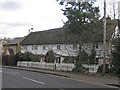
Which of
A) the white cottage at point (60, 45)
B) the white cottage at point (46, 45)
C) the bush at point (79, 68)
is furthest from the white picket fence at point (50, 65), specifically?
the white cottage at point (46, 45)

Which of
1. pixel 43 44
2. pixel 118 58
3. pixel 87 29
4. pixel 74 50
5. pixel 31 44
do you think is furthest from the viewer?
pixel 31 44

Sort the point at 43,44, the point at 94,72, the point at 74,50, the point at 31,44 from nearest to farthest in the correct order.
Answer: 1. the point at 94,72
2. the point at 74,50
3. the point at 43,44
4. the point at 31,44

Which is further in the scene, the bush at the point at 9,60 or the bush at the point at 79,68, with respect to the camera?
the bush at the point at 9,60

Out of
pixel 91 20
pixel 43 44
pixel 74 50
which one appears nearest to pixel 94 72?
pixel 74 50

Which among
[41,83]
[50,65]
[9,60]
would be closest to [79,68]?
[50,65]

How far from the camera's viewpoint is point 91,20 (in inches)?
904

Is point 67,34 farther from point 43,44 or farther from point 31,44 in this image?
point 31,44

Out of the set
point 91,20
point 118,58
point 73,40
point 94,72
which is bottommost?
point 94,72

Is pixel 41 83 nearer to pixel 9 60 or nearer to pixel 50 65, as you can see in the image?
pixel 50 65

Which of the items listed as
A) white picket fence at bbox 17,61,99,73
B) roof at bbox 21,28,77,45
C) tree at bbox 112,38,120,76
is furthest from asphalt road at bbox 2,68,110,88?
roof at bbox 21,28,77,45

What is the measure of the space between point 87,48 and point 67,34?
3.91m

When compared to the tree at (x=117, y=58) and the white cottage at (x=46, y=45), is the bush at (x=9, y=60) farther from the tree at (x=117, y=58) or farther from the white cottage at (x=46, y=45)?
the tree at (x=117, y=58)

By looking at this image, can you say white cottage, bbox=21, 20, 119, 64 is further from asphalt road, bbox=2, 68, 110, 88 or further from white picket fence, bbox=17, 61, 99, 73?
asphalt road, bbox=2, 68, 110, 88

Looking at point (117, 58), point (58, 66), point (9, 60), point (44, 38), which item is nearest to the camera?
point (117, 58)
